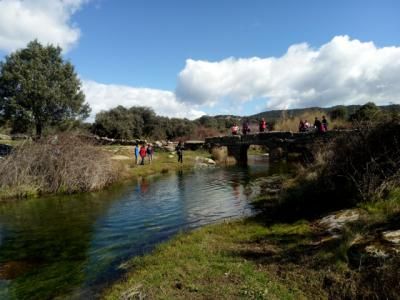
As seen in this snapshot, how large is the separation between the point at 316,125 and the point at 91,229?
2480cm

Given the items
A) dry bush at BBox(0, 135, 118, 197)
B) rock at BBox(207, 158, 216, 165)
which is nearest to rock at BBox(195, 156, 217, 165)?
rock at BBox(207, 158, 216, 165)

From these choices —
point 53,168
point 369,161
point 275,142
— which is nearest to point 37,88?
point 53,168

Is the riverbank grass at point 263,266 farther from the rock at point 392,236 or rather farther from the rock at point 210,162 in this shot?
the rock at point 210,162

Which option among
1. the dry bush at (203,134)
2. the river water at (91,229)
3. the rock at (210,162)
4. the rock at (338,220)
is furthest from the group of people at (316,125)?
the rock at (338,220)

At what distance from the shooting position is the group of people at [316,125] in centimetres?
3231

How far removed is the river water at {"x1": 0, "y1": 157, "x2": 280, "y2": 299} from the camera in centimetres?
866

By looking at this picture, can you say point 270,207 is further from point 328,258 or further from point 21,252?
point 21,252

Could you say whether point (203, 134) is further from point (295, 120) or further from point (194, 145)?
point (295, 120)

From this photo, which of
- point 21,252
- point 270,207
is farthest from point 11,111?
point 270,207

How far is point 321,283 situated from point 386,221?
307cm

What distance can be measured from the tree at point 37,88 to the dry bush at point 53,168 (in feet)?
38.9

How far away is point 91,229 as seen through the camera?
527 inches

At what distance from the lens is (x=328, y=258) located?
7188mm

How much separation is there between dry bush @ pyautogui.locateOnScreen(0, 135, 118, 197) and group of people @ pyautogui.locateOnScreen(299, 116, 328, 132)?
19.6 m
